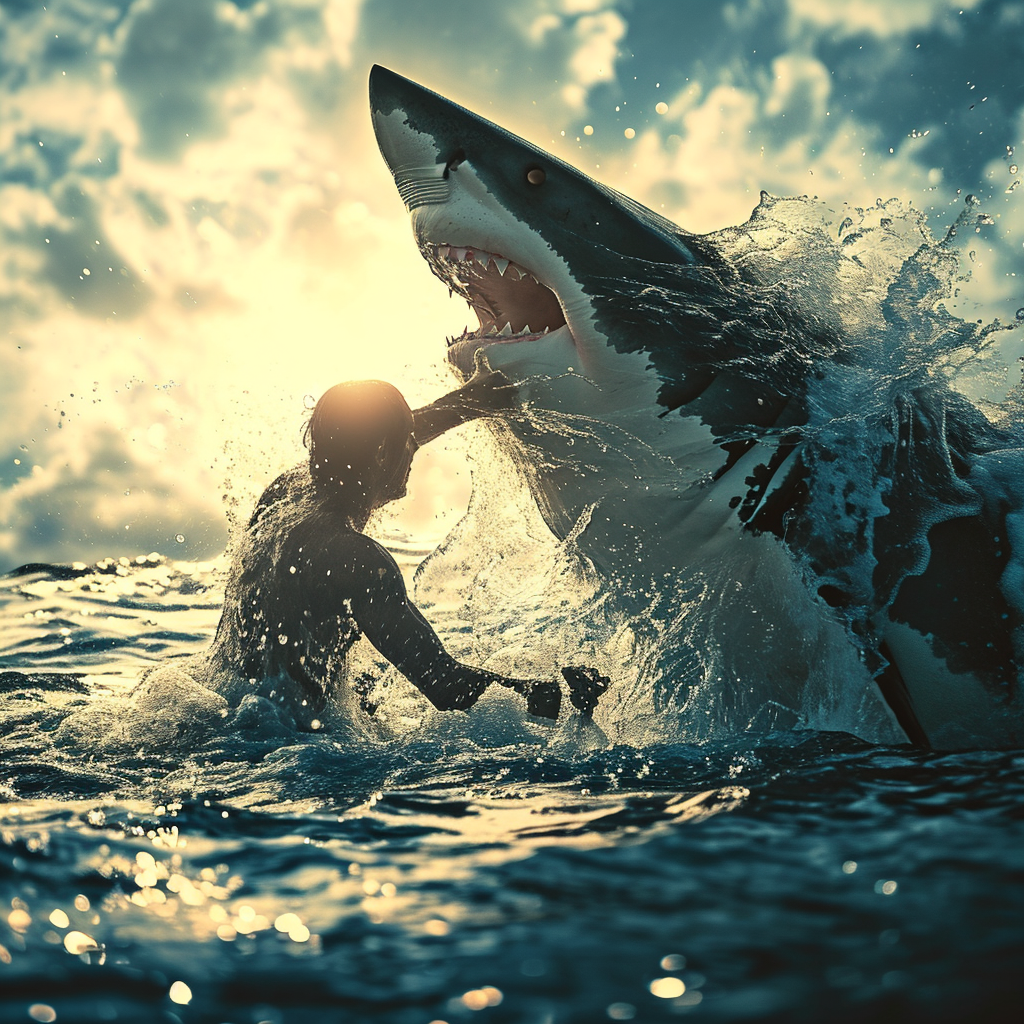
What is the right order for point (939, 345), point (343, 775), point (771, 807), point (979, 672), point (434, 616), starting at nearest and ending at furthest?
point (771, 807)
point (343, 775)
point (979, 672)
point (939, 345)
point (434, 616)

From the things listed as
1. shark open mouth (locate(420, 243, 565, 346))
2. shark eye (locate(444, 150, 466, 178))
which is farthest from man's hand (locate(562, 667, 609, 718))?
shark eye (locate(444, 150, 466, 178))

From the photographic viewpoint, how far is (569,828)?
1.70 m

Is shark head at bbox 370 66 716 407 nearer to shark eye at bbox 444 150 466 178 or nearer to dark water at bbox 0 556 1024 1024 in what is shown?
shark eye at bbox 444 150 466 178

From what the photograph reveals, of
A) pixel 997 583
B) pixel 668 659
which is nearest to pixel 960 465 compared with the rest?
pixel 997 583

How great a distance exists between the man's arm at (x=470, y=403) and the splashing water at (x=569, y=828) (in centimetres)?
23

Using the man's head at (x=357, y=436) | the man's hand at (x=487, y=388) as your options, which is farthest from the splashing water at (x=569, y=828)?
the man's head at (x=357, y=436)

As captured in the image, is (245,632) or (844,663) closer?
(844,663)

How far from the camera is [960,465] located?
3.03 meters

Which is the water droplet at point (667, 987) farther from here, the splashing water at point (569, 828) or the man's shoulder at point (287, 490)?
the man's shoulder at point (287, 490)

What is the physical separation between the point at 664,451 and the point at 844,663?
3.09 feet

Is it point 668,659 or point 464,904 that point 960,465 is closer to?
point 668,659

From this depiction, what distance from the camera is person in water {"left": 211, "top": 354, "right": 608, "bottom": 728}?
317 centimetres

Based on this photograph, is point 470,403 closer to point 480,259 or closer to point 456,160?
point 480,259

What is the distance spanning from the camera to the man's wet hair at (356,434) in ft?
11.0
